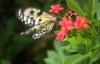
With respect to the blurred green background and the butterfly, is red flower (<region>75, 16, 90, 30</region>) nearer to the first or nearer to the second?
the butterfly

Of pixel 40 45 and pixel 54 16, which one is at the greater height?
pixel 54 16

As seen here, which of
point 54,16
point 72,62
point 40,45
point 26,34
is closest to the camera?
point 72,62

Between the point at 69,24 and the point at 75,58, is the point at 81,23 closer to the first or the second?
the point at 69,24

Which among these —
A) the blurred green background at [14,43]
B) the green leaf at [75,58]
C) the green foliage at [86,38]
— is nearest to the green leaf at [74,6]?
the green foliage at [86,38]

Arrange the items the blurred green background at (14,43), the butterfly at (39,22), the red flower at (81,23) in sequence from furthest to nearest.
A: the blurred green background at (14,43) → the butterfly at (39,22) → the red flower at (81,23)

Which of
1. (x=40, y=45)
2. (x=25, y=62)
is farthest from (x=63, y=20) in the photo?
(x=25, y=62)

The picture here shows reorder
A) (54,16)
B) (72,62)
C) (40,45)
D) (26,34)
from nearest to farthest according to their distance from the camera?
(72,62)
(54,16)
(26,34)
(40,45)

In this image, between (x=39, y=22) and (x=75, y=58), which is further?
(x=39, y=22)

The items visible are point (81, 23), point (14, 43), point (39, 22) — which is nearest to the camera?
point (81, 23)

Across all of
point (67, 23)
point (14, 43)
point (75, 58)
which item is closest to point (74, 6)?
point (67, 23)

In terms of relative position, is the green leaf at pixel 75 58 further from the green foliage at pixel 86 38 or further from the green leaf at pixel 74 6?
the green leaf at pixel 74 6

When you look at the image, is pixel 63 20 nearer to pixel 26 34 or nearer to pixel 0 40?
pixel 26 34
